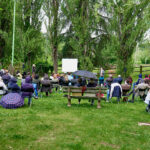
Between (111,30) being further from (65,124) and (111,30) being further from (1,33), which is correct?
(65,124)

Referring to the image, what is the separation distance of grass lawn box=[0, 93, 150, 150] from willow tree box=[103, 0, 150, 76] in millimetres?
16743

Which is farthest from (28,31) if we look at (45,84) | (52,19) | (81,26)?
(45,84)

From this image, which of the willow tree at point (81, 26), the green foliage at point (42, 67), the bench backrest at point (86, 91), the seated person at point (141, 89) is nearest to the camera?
the bench backrest at point (86, 91)

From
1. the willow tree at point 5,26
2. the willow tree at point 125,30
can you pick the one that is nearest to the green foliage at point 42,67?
the willow tree at point 5,26

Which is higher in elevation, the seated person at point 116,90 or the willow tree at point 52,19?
the willow tree at point 52,19

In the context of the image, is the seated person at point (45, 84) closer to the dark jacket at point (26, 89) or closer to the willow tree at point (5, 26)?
the dark jacket at point (26, 89)

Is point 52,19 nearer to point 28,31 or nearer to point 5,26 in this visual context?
point 28,31

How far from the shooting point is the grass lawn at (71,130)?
16.4 feet

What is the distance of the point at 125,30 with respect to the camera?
79.6 ft

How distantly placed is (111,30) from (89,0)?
4.55 meters

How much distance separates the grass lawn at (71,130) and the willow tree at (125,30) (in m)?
16.7

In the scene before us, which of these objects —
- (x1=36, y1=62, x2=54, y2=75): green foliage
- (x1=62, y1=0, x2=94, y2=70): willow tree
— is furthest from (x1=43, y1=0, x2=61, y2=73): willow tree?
(x1=36, y1=62, x2=54, y2=75): green foliage

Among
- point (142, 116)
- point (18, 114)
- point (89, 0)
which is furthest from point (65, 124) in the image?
point (89, 0)

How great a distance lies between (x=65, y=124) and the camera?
22.3ft
